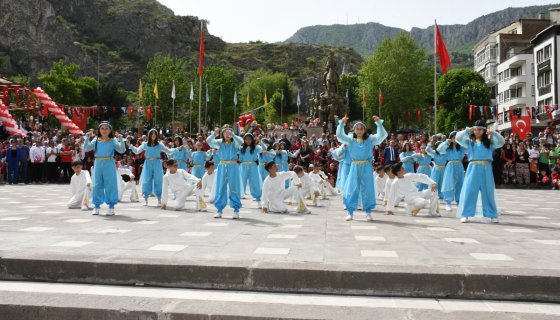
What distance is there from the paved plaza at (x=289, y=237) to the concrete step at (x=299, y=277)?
0.90 ft

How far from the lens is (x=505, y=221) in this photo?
10875 millimetres

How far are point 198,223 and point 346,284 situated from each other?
16.7 feet

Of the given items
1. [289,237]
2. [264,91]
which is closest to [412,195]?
[289,237]

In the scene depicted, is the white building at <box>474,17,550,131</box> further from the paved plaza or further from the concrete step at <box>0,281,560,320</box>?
the concrete step at <box>0,281,560,320</box>

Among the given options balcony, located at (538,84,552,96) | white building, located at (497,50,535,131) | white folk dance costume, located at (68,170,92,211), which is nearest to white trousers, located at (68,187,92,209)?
white folk dance costume, located at (68,170,92,211)

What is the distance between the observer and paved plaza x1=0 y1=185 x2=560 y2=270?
6.48 metres

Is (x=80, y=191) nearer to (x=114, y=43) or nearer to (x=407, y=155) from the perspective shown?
(x=407, y=155)

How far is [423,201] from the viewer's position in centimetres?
1203

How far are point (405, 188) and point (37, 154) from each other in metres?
17.8

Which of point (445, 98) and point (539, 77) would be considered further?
point (445, 98)

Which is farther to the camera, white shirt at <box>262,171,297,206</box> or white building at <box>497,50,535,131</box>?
white building at <box>497,50,535,131</box>

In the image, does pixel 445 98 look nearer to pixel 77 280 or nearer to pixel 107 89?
pixel 107 89

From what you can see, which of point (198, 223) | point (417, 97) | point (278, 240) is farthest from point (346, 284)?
point (417, 97)

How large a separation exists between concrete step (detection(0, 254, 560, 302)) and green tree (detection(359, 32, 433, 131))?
57646 millimetres
